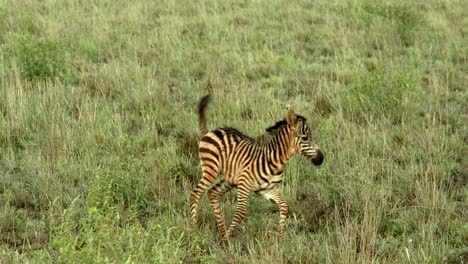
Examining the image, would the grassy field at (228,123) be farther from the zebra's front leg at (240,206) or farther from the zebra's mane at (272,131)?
the zebra's mane at (272,131)

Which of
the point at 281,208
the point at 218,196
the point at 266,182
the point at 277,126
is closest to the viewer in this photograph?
the point at 281,208

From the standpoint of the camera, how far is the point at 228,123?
8477 mm

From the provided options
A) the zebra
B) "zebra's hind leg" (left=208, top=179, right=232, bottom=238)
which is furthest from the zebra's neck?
"zebra's hind leg" (left=208, top=179, right=232, bottom=238)

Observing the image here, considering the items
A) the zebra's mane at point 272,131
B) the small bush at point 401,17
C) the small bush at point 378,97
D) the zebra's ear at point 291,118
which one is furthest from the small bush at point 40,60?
the small bush at point 401,17

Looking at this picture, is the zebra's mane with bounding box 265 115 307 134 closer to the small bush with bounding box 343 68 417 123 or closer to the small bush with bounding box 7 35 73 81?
the small bush with bounding box 343 68 417 123

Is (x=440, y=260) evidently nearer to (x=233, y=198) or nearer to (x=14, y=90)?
(x=233, y=198)

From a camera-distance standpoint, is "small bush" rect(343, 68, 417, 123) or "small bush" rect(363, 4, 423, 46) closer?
"small bush" rect(343, 68, 417, 123)

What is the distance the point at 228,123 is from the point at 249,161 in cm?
279

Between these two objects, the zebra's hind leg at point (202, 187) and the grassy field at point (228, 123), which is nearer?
the grassy field at point (228, 123)

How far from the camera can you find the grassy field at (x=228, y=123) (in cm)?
539

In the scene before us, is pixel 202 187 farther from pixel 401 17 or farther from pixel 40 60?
pixel 401 17

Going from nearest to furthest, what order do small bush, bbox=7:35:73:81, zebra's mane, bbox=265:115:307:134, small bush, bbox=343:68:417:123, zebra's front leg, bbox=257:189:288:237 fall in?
zebra's front leg, bbox=257:189:288:237 < zebra's mane, bbox=265:115:307:134 < small bush, bbox=343:68:417:123 < small bush, bbox=7:35:73:81

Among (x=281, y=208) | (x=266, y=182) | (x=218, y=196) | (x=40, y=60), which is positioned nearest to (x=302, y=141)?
(x=266, y=182)

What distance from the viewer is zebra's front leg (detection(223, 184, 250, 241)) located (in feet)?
18.5
